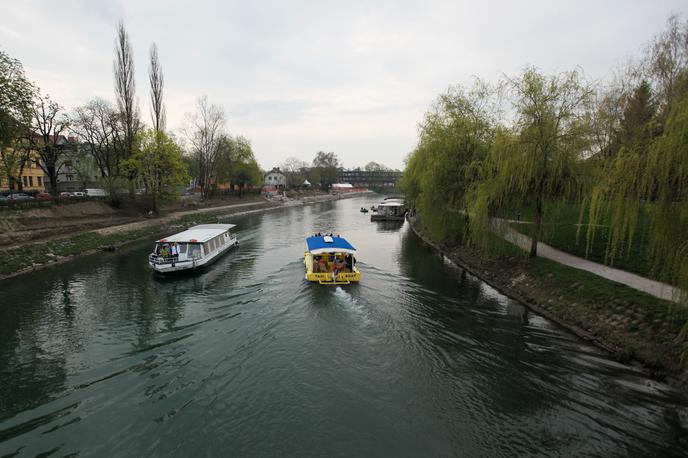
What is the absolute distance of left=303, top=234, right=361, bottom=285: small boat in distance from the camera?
804 inches

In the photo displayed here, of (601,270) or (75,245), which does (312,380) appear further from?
(75,245)

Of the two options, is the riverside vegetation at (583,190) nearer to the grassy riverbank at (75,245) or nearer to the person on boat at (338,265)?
the person on boat at (338,265)

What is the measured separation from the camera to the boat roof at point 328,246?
21156 mm

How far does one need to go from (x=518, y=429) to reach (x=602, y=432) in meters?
2.01

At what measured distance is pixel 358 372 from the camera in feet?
37.5

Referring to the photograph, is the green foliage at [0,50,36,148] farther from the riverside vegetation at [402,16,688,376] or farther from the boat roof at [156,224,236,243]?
the riverside vegetation at [402,16,688,376]

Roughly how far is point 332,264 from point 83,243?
76.2 ft

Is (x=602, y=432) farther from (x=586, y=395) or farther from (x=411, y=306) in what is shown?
(x=411, y=306)

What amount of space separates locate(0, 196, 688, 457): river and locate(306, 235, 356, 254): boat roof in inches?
111

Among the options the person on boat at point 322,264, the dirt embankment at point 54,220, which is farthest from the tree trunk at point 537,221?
the dirt embankment at point 54,220

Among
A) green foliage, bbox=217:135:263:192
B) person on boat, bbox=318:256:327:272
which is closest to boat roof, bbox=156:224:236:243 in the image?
person on boat, bbox=318:256:327:272

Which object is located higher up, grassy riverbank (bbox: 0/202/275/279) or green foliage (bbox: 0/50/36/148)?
green foliage (bbox: 0/50/36/148)

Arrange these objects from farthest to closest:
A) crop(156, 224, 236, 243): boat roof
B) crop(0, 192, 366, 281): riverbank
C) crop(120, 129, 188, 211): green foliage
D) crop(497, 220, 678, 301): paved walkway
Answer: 1. crop(120, 129, 188, 211): green foliage
2. crop(156, 224, 236, 243): boat roof
3. crop(0, 192, 366, 281): riverbank
4. crop(497, 220, 678, 301): paved walkway

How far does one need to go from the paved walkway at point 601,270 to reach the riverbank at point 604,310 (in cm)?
56
